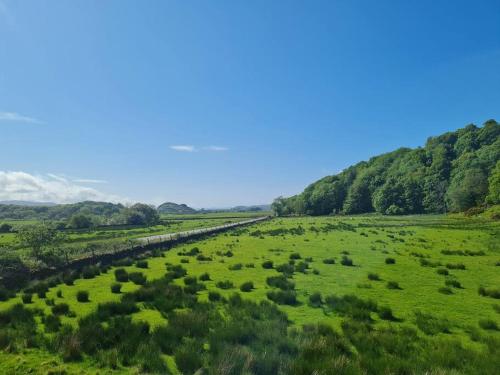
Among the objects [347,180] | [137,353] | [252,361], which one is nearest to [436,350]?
[252,361]

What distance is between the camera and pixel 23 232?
28.6m

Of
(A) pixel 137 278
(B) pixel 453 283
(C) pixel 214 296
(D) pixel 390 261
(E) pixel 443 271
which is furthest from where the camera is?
(D) pixel 390 261

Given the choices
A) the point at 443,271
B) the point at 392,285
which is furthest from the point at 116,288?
the point at 443,271

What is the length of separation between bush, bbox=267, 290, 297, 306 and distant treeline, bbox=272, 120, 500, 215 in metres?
71.9

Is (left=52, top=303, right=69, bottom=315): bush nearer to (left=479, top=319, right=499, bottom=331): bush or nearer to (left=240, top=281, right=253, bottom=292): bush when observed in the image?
(left=240, top=281, right=253, bottom=292): bush

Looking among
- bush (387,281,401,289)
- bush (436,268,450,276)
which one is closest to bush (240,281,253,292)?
bush (387,281,401,289)

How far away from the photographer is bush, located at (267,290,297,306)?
493 inches

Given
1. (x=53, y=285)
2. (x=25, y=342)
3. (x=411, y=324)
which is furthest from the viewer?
(x=53, y=285)

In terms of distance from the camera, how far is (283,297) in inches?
502

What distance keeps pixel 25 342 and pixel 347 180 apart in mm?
156137

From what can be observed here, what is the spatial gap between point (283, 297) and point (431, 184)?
112 metres

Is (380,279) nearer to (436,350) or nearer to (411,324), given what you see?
(411,324)

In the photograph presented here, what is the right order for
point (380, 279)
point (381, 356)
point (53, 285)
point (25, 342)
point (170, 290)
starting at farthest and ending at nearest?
point (53, 285), point (380, 279), point (170, 290), point (25, 342), point (381, 356)

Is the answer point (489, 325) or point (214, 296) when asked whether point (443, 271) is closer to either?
point (489, 325)
